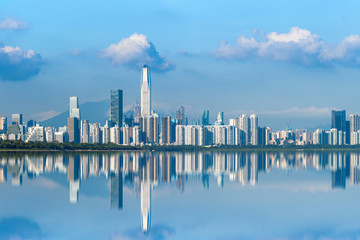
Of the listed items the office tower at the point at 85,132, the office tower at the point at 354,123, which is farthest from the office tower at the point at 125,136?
the office tower at the point at 354,123

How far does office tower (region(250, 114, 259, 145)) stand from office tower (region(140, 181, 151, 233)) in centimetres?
13821

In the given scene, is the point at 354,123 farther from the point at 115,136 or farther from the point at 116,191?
the point at 116,191

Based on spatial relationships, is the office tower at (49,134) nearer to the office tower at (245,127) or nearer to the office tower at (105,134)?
the office tower at (105,134)

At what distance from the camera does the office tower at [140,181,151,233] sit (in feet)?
59.5

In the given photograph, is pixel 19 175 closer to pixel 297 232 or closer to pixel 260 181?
pixel 260 181

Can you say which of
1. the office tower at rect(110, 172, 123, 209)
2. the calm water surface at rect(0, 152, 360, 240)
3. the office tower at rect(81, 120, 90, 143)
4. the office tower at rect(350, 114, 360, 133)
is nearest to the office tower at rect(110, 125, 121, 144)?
the office tower at rect(81, 120, 90, 143)

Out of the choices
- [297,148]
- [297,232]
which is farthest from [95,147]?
[297,232]

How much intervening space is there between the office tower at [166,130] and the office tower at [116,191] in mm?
140518

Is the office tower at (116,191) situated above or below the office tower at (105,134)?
below

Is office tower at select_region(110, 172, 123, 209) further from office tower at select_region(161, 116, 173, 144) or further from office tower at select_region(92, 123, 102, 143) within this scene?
office tower at select_region(161, 116, 173, 144)

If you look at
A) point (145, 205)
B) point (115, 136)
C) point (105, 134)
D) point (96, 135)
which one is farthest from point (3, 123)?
point (145, 205)

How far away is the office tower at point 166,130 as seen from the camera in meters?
178

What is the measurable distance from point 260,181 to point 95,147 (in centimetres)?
7852

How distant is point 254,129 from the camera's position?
554 feet
